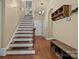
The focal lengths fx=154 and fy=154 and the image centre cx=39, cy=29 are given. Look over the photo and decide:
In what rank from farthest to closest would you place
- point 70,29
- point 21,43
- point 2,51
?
point 21,43, point 2,51, point 70,29

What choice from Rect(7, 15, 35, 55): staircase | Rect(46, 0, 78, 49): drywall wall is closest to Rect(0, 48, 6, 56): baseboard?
Rect(7, 15, 35, 55): staircase

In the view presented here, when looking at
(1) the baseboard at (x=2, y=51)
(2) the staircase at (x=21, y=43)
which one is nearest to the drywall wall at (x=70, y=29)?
(2) the staircase at (x=21, y=43)

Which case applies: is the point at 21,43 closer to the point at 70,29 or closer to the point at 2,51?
the point at 2,51

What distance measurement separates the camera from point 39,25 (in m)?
17.0

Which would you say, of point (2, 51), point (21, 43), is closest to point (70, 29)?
point (2, 51)

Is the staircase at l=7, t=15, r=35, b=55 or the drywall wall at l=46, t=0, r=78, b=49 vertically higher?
the drywall wall at l=46, t=0, r=78, b=49

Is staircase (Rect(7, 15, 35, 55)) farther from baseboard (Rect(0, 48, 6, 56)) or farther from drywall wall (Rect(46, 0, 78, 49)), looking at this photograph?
drywall wall (Rect(46, 0, 78, 49))

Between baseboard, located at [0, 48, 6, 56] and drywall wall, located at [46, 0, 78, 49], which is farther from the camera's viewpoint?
baseboard, located at [0, 48, 6, 56]

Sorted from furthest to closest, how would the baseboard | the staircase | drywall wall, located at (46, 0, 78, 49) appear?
the staircase
the baseboard
drywall wall, located at (46, 0, 78, 49)

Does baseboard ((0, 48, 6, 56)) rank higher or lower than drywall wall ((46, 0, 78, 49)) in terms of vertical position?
lower

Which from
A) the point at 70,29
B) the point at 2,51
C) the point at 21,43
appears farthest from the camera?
the point at 21,43

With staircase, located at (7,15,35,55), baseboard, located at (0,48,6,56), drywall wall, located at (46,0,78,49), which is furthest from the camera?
staircase, located at (7,15,35,55)

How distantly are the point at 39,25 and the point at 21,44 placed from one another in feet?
33.6

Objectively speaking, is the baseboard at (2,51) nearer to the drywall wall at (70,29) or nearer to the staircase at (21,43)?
the staircase at (21,43)
